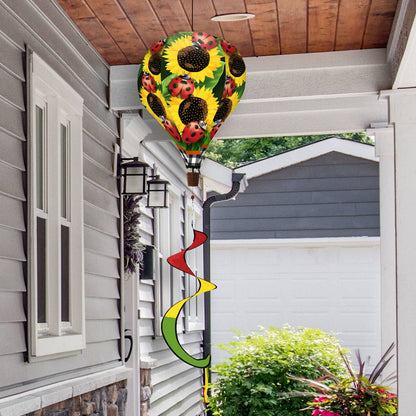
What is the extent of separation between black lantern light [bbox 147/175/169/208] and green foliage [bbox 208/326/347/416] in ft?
4.84

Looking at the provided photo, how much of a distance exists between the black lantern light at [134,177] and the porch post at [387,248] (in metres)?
1.92

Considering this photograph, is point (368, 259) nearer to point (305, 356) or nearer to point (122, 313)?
point (305, 356)

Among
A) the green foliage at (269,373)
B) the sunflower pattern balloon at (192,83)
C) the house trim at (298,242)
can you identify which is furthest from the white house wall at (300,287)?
the sunflower pattern balloon at (192,83)

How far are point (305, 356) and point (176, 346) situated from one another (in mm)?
2912

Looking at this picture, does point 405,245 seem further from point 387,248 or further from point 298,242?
point 298,242

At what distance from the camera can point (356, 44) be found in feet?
15.9

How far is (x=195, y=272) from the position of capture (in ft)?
29.8

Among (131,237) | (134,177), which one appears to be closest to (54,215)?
(134,177)

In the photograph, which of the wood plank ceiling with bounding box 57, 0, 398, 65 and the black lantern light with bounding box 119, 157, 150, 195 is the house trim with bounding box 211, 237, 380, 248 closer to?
the black lantern light with bounding box 119, 157, 150, 195

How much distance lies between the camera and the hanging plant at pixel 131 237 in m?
5.42

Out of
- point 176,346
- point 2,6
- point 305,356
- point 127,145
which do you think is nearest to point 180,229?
point 305,356

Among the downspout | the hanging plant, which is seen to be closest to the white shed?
the downspout

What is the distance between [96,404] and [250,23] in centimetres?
238

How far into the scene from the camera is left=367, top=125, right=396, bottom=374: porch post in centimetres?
607
